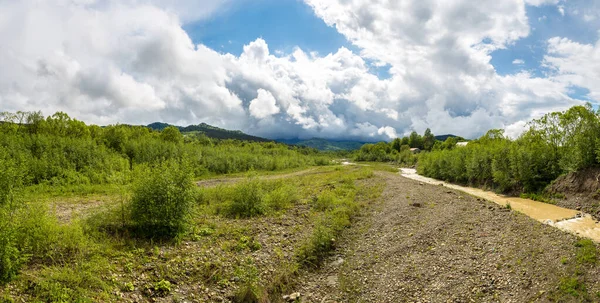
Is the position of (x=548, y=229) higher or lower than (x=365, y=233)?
higher

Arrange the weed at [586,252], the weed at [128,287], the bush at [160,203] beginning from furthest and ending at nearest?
the bush at [160,203] → the weed at [586,252] → the weed at [128,287]

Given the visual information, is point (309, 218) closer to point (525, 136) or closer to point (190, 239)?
point (190, 239)

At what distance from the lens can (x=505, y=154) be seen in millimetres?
44844

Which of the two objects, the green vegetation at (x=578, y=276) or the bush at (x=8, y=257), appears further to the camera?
the green vegetation at (x=578, y=276)

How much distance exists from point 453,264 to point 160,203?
16582 millimetres

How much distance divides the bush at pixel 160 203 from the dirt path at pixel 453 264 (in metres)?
8.18

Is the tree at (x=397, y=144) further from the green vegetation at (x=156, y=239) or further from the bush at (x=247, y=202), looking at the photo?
the bush at (x=247, y=202)

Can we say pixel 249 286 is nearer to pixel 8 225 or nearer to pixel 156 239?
pixel 156 239

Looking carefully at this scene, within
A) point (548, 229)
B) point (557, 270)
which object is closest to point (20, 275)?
point (557, 270)

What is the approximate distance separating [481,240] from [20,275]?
23085 mm

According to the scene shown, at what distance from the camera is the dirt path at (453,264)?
12875mm

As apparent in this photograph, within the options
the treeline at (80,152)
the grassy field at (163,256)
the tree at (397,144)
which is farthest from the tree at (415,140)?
the grassy field at (163,256)

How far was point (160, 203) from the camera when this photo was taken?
16.6 metres

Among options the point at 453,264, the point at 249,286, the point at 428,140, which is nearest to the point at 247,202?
the point at 249,286
